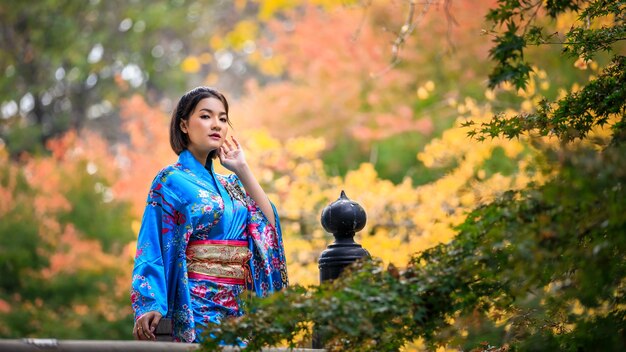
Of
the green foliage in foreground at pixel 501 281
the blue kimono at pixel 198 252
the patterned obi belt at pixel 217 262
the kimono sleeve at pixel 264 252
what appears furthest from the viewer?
the kimono sleeve at pixel 264 252

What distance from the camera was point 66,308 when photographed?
12445mm

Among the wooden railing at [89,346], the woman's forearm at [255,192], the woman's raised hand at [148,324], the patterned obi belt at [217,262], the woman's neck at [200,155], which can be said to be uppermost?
the woman's neck at [200,155]

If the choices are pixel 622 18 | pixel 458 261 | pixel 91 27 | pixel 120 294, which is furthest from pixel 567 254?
pixel 91 27

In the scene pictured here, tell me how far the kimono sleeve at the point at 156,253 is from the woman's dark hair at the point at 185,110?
0.88 ft

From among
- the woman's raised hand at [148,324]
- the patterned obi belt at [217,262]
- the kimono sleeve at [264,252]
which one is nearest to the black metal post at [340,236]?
the kimono sleeve at [264,252]

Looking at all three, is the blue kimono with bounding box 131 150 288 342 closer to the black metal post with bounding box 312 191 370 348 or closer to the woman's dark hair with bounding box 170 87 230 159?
the woman's dark hair with bounding box 170 87 230 159

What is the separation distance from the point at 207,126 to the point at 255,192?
0.36 meters

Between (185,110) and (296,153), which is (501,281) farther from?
(296,153)

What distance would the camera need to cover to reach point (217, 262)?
147 inches

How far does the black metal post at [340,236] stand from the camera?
3.98 m

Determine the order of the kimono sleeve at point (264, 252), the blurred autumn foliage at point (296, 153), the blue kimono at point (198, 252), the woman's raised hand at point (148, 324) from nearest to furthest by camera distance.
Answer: the woman's raised hand at point (148, 324), the blue kimono at point (198, 252), the kimono sleeve at point (264, 252), the blurred autumn foliage at point (296, 153)

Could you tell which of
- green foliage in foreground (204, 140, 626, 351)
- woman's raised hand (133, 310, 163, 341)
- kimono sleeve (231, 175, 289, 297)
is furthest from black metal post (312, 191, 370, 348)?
green foliage in foreground (204, 140, 626, 351)

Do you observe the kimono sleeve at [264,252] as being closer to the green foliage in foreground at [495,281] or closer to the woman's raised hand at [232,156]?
the woman's raised hand at [232,156]

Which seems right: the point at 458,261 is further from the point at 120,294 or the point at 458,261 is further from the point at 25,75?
the point at 25,75
